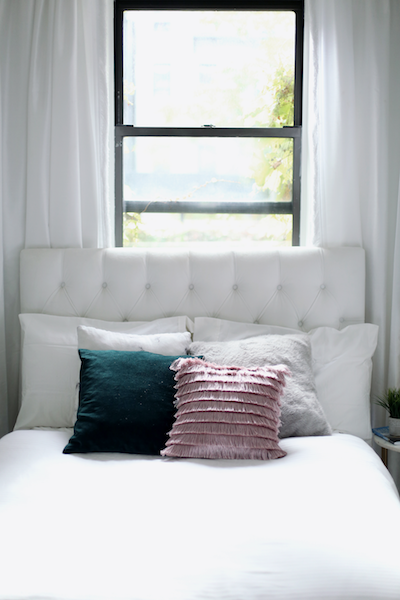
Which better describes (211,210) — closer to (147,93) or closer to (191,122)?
(191,122)

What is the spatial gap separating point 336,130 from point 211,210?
649 millimetres

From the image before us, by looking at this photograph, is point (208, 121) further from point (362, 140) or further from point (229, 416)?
point (229, 416)

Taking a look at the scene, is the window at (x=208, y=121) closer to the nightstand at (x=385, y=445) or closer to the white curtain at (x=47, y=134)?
the white curtain at (x=47, y=134)

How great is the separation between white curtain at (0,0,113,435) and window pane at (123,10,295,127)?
19cm

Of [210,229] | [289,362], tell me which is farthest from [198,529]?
[210,229]

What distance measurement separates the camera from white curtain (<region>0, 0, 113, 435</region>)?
203 centimetres

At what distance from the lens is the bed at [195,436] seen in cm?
93

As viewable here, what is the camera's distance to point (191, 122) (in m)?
2.24

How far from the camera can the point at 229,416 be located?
139cm

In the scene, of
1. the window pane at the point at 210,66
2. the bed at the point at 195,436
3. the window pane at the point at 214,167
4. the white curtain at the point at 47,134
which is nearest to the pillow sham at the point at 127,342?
the bed at the point at 195,436

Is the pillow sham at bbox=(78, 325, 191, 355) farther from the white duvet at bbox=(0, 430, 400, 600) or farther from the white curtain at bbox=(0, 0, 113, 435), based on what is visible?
the white curtain at bbox=(0, 0, 113, 435)

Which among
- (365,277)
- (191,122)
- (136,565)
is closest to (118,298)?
(191,122)

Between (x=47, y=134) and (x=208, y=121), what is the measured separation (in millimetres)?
733

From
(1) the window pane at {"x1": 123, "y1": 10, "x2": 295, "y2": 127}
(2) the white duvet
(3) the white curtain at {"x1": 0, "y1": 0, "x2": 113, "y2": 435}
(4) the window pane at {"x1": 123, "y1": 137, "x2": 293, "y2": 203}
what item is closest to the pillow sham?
(2) the white duvet
